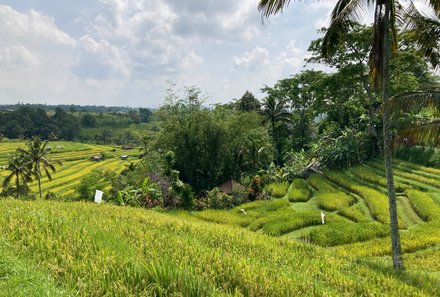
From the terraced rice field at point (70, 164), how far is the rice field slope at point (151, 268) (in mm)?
43575

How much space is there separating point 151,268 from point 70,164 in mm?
69336

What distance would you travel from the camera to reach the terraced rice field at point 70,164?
51003 millimetres

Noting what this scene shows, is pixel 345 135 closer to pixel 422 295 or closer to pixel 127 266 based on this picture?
pixel 422 295

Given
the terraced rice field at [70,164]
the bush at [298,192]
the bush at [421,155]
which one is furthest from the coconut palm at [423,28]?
the terraced rice field at [70,164]

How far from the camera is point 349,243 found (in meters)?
13.4

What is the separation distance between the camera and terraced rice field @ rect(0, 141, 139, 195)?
5100cm

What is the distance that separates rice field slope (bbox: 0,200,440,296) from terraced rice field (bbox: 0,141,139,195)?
4357 cm

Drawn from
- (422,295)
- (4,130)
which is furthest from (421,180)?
(4,130)

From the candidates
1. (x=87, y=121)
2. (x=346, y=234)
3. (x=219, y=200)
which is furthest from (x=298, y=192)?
(x=87, y=121)

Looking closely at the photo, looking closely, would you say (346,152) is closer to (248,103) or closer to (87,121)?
(248,103)

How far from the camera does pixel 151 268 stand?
4.00 metres

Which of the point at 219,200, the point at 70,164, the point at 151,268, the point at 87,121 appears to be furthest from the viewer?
the point at 87,121

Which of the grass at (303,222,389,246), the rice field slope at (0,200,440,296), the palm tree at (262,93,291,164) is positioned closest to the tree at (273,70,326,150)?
the palm tree at (262,93,291,164)

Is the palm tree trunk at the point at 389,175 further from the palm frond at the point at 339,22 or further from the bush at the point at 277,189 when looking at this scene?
the bush at the point at 277,189
